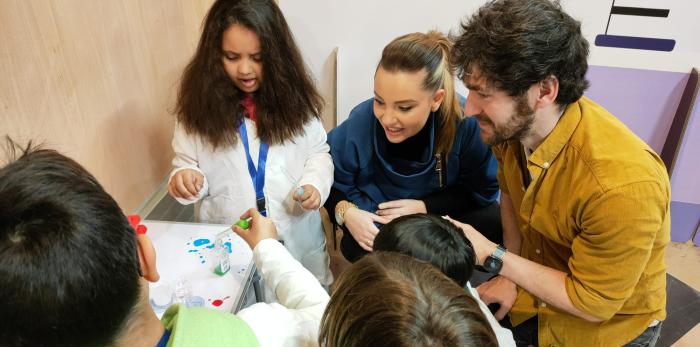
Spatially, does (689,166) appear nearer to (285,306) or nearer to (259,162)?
(259,162)

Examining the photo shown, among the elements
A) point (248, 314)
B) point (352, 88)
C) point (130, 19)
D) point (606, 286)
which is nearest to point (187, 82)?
point (130, 19)

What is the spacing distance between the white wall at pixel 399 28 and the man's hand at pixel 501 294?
1184 mm

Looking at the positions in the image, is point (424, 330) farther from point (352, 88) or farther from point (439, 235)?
point (352, 88)

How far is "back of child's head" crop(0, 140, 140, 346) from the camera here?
1.78ft

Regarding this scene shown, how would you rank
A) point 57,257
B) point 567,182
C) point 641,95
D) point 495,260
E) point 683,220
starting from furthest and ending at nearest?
point 683,220, point 641,95, point 495,260, point 567,182, point 57,257

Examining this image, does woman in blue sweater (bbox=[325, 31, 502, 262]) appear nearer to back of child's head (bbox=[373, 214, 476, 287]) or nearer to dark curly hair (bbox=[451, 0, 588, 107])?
dark curly hair (bbox=[451, 0, 588, 107])

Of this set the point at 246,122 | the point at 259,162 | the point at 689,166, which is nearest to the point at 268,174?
the point at 259,162

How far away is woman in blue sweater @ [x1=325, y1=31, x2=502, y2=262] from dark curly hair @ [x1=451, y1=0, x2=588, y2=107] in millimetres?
313

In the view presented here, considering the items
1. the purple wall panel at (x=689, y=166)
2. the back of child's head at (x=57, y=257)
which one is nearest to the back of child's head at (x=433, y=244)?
the back of child's head at (x=57, y=257)

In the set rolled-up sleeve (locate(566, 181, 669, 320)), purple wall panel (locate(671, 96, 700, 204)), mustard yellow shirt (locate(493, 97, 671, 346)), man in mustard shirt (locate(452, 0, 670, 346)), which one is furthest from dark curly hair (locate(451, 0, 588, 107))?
purple wall panel (locate(671, 96, 700, 204))

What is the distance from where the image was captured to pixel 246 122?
143cm

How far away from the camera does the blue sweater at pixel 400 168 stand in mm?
1568

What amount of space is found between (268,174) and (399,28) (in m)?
1.12

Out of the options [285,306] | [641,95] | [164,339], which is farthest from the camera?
[641,95]
